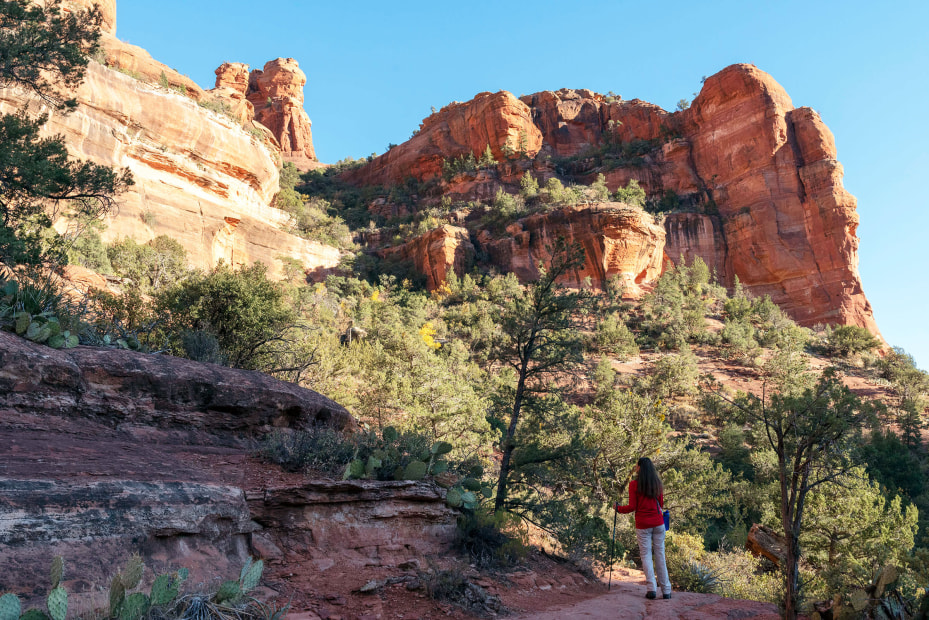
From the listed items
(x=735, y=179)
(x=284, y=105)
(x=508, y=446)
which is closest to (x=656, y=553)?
(x=508, y=446)

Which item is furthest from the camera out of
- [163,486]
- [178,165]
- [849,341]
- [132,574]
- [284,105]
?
[284,105]

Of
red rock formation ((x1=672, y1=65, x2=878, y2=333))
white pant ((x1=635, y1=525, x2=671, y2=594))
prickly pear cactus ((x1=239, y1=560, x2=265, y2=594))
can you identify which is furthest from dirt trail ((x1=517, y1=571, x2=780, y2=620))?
red rock formation ((x1=672, y1=65, x2=878, y2=333))

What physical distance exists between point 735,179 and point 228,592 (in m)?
51.7

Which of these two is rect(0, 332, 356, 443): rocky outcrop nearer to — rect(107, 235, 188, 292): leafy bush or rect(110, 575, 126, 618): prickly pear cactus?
rect(110, 575, 126, 618): prickly pear cactus

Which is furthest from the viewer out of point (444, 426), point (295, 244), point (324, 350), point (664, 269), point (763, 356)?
point (664, 269)

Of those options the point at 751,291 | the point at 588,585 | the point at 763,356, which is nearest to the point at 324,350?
the point at 588,585

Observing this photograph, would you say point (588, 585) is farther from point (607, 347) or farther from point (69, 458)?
point (607, 347)

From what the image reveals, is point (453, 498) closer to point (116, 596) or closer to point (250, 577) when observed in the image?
point (250, 577)

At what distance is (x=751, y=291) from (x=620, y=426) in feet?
108

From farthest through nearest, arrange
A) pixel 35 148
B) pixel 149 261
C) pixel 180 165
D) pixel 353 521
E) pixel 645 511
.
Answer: pixel 180 165, pixel 149 261, pixel 35 148, pixel 645 511, pixel 353 521

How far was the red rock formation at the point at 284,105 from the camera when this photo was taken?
73.6 metres

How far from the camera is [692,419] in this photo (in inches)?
957

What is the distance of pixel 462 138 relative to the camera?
56312 mm

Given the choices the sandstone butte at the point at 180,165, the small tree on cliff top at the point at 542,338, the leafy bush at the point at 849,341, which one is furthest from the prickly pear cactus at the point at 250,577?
the leafy bush at the point at 849,341
